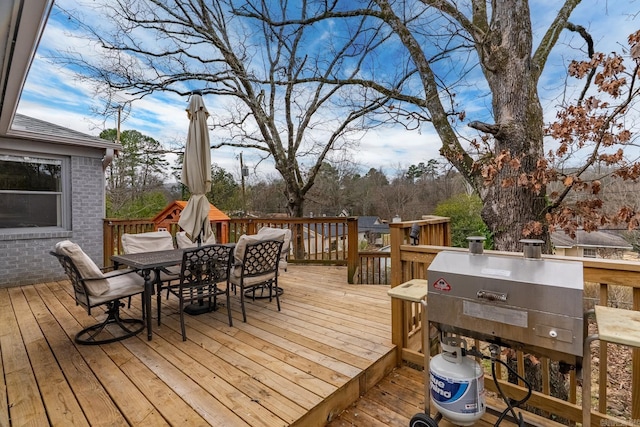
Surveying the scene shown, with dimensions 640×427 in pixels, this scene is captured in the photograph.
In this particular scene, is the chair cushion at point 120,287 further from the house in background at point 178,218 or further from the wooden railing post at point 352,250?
the house in background at point 178,218

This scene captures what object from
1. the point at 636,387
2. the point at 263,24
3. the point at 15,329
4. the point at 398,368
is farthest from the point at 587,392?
the point at 263,24

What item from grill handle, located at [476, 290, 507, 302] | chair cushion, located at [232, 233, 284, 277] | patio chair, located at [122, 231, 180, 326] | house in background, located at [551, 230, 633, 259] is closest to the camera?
grill handle, located at [476, 290, 507, 302]

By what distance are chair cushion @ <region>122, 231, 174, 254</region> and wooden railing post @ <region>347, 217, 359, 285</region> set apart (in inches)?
109

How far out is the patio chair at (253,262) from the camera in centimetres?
322

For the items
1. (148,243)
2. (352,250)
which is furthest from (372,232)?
(148,243)

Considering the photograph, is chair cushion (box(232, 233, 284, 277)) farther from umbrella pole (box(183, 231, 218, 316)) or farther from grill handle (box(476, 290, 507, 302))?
grill handle (box(476, 290, 507, 302))

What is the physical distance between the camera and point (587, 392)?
134 centimetres

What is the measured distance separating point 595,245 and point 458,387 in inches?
682

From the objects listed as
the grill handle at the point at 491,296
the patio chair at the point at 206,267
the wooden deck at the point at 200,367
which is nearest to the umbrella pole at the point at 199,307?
the wooden deck at the point at 200,367

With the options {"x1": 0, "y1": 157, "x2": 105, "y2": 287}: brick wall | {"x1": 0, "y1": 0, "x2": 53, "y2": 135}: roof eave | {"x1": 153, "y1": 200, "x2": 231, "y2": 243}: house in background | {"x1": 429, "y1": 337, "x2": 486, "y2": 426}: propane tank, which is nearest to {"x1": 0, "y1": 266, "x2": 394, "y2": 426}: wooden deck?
{"x1": 429, "y1": 337, "x2": 486, "y2": 426}: propane tank

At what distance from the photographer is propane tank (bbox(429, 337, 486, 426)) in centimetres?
165

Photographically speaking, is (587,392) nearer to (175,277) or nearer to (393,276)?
(393,276)

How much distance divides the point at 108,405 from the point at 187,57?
898 cm

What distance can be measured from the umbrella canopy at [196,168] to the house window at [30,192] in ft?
11.4
